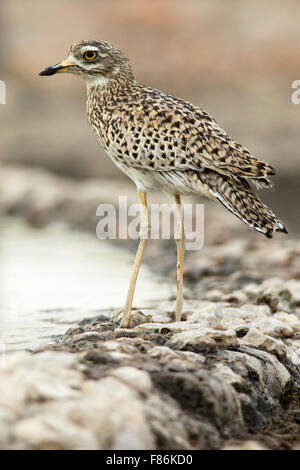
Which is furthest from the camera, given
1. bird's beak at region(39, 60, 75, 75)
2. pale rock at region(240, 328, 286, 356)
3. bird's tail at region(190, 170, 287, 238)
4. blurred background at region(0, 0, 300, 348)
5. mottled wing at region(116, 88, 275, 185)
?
blurred background at region(0, 0, 300, 348)

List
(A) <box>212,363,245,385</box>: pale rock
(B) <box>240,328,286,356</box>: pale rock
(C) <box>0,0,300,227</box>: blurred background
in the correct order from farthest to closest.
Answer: (C) <box>0,0,300,227</box>: blurred background < (B) <box>240,328,286,356</box>: pale rock < (A) <box>212,363,245,385</box>: pale rock

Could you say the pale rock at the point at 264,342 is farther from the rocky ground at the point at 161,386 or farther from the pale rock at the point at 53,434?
the pale rock at the point at 53,434

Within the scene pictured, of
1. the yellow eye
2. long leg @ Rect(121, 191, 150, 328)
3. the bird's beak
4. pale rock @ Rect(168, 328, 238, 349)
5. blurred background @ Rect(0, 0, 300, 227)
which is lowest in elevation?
pale rock @ Rect(168, 328, 238, 349)

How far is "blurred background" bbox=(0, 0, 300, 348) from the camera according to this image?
14.2 metres

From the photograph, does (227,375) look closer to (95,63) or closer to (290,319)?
(290,319)

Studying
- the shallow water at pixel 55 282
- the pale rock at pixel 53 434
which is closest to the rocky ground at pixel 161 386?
the pale rock at pixel 53 434

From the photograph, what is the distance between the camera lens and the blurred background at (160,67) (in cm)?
1734

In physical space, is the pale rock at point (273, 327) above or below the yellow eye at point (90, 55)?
below

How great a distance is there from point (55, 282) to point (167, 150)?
3306 millimetres

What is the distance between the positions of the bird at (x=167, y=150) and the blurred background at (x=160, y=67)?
8590mm

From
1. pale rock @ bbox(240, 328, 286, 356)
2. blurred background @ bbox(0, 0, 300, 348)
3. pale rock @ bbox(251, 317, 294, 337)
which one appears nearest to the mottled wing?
pale rock @ bbox(251, 317, 294, 337)

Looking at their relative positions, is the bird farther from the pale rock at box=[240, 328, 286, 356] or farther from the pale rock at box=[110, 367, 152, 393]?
the pale rock at box=[110, 367, 152, 393]

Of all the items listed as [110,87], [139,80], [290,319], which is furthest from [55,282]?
[139,80]

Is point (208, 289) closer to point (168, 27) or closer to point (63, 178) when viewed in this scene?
point (63, 178)
